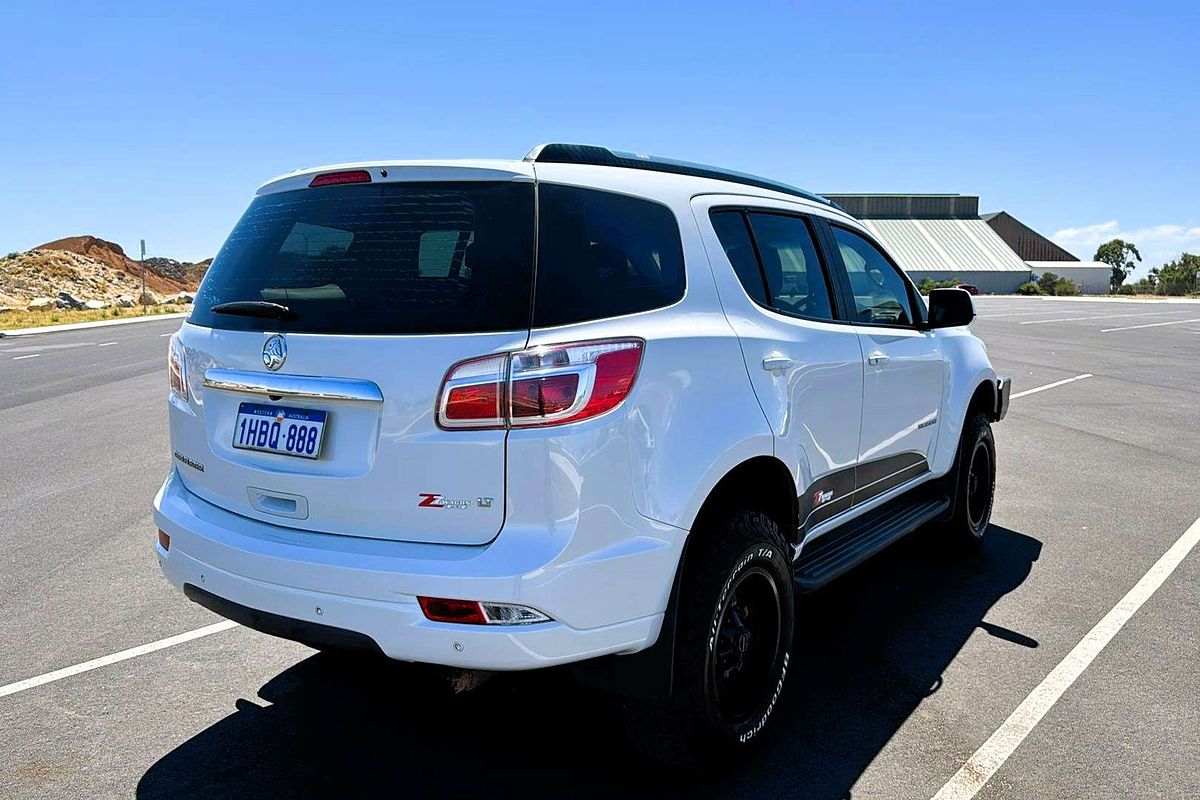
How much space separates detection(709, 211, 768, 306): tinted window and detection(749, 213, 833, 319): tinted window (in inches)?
2.6

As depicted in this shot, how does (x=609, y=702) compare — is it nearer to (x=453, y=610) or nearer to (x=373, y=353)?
(x=453, y=610)

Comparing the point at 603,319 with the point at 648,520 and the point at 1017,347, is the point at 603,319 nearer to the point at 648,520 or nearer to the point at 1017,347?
the point at 648,520

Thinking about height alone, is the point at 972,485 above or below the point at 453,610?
below

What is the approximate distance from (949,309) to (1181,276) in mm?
103873

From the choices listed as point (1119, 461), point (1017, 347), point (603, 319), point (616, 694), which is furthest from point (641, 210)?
point (1017, 347)

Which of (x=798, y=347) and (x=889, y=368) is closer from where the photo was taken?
(x=798, y=347)

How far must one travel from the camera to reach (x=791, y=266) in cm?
406

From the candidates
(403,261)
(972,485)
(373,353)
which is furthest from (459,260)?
(972,485)

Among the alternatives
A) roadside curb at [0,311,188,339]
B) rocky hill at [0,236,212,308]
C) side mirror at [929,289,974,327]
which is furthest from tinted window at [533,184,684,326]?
rocky hill at [0,236,212,308]

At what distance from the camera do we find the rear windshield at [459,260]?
2.85 metres

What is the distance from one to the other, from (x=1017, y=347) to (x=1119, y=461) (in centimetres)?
1362

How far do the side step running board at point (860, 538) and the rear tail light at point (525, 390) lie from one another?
1.50m

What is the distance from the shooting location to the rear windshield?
2.85 m

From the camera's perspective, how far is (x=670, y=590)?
3.01 meters
